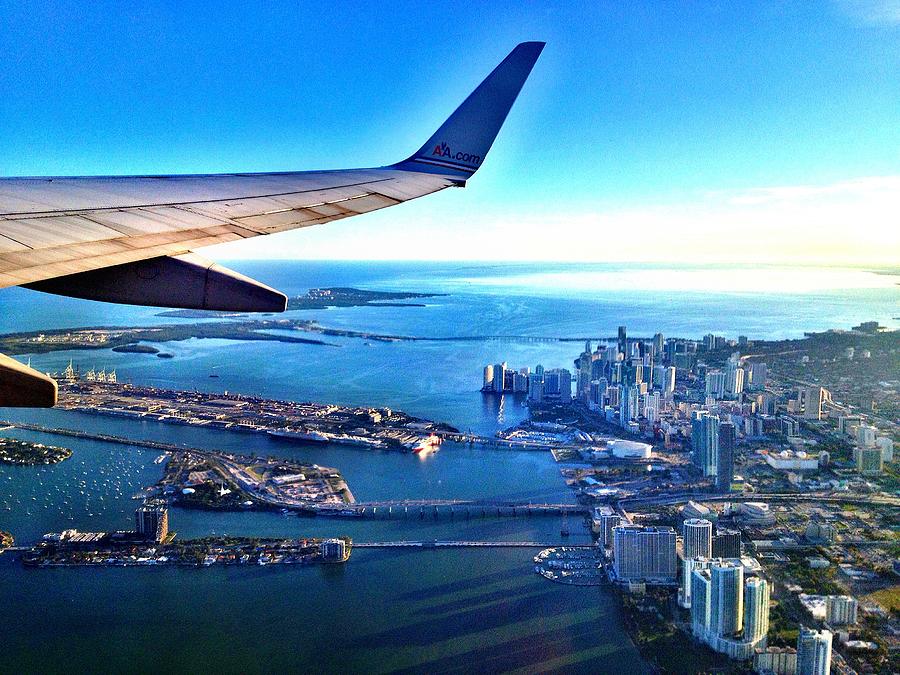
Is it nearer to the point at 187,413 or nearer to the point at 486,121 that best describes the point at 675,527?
the point at 486,121

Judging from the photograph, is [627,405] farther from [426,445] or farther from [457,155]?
[457,155]

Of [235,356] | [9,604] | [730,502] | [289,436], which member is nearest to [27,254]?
[9,604]

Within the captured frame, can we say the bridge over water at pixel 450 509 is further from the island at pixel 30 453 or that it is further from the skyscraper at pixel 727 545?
the island at pixel 30 453

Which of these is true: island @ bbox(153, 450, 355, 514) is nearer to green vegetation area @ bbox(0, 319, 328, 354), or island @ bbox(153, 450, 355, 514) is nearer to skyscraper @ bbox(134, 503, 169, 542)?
skyscraper @ bbox(134, 503, 169, 542)

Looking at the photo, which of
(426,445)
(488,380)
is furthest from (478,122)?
(488,380)

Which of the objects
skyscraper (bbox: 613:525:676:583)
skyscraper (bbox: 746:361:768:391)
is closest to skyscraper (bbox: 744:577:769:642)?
skyscraper (bbox: 613:525:676:583)
